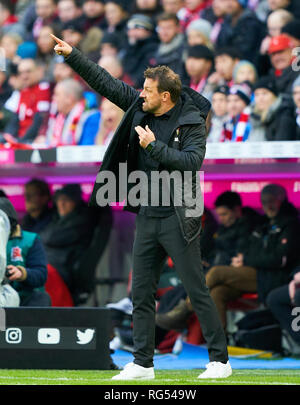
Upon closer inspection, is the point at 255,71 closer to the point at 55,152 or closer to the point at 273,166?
the point at 273,166

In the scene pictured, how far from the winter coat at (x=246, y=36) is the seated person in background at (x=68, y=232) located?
262 centimetres

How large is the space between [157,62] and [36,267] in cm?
481

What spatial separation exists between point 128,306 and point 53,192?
1.96m

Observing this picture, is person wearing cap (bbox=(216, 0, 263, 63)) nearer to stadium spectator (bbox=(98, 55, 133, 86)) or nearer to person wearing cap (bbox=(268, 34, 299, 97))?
person wearing cap (bbox=(268, 34, 299, 97))

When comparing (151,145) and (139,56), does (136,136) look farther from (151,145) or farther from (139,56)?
(139,56)

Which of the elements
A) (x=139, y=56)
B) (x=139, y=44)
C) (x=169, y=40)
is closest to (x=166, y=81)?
(x=169, y=40)

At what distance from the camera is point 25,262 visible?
8.19m

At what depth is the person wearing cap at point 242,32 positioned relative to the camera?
11.7 meters

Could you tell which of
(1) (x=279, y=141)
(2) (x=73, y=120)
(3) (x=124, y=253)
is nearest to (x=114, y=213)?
(3) (x=124, y=253)

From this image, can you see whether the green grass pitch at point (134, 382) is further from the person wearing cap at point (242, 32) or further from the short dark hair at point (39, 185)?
the person wearing cap at point (242, 32)

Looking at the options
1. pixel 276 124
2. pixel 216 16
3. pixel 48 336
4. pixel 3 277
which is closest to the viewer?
pixel 48 336

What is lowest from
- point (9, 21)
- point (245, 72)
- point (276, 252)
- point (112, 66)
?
point (276, 252)

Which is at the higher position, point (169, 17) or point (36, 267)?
point (169, 17)

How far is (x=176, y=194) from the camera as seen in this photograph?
6312 millimetres
